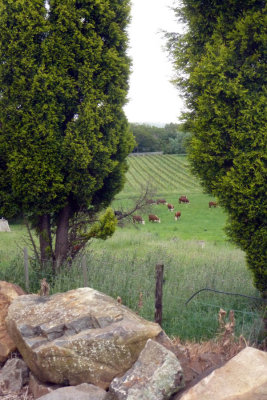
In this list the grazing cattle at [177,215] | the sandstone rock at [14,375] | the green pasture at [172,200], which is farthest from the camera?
the grazing cattle at [177,215]

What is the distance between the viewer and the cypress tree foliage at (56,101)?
323 inches

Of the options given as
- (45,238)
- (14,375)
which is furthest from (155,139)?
(14,375)

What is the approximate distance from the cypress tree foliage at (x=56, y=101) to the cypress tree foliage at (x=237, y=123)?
7.14 ft

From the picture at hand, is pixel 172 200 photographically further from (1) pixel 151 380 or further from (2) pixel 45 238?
(1) pixel 151 380

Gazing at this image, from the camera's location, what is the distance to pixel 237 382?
12.0 ft

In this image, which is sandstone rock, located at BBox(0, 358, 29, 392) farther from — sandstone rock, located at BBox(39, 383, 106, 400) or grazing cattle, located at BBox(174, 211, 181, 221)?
grazing cattle, located at BBox(174, 211, 181, 221)

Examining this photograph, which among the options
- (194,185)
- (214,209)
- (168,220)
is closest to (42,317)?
(168,220)

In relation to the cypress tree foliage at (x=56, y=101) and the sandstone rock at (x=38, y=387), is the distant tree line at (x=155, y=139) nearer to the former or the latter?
the cypress tree foliage at (x=56, y=101)

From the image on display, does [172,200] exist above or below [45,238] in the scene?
below

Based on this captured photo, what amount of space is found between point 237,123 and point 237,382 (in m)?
4.44

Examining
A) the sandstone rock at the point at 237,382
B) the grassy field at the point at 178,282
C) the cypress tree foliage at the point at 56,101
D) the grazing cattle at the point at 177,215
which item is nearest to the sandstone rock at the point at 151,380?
the sandstone rock at the point at 237,382

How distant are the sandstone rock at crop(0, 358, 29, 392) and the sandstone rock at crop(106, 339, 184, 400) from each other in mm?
1714

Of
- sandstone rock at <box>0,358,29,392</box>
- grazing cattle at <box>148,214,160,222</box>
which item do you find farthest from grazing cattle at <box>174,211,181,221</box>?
sandstone rock at <box>0,358,29,392</box>

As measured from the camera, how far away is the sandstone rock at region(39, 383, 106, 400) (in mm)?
4242
